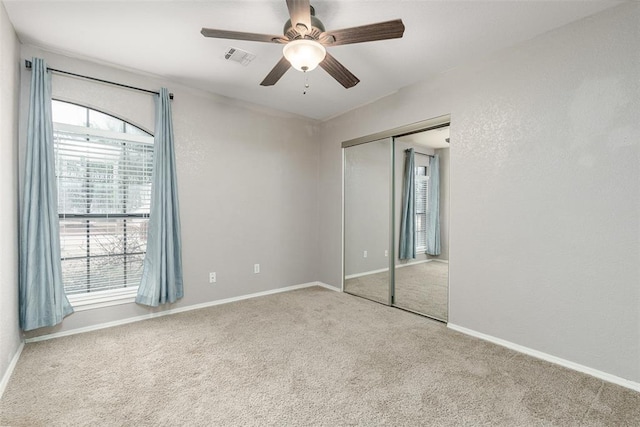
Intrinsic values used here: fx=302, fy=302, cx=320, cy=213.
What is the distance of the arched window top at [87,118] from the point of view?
9.13ft

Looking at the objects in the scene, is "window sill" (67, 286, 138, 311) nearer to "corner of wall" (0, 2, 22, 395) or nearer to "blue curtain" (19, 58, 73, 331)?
"blue curtain" (19, 58, 73, 331)

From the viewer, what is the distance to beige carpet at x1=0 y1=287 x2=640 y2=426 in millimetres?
1715

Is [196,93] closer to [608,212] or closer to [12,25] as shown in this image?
[12,25]

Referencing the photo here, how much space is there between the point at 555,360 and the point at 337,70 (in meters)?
2.77

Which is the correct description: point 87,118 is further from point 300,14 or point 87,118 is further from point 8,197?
point 300,14

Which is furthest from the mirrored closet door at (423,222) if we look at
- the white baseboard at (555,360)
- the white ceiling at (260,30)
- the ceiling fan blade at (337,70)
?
the ceiling fan blade at (337,70)

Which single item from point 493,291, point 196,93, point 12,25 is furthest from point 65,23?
point 493,291

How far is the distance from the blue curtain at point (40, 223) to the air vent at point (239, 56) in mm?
1527

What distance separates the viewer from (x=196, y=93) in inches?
138

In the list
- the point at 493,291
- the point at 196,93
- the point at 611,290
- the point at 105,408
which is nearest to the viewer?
the point at 105,408

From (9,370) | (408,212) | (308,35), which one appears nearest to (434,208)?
(408,212)

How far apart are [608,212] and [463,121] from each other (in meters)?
1.35

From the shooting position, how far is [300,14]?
1686 millimetres

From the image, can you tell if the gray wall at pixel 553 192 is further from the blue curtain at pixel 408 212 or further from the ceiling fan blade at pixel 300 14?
the ceiling fan blade at pixel 300 14
